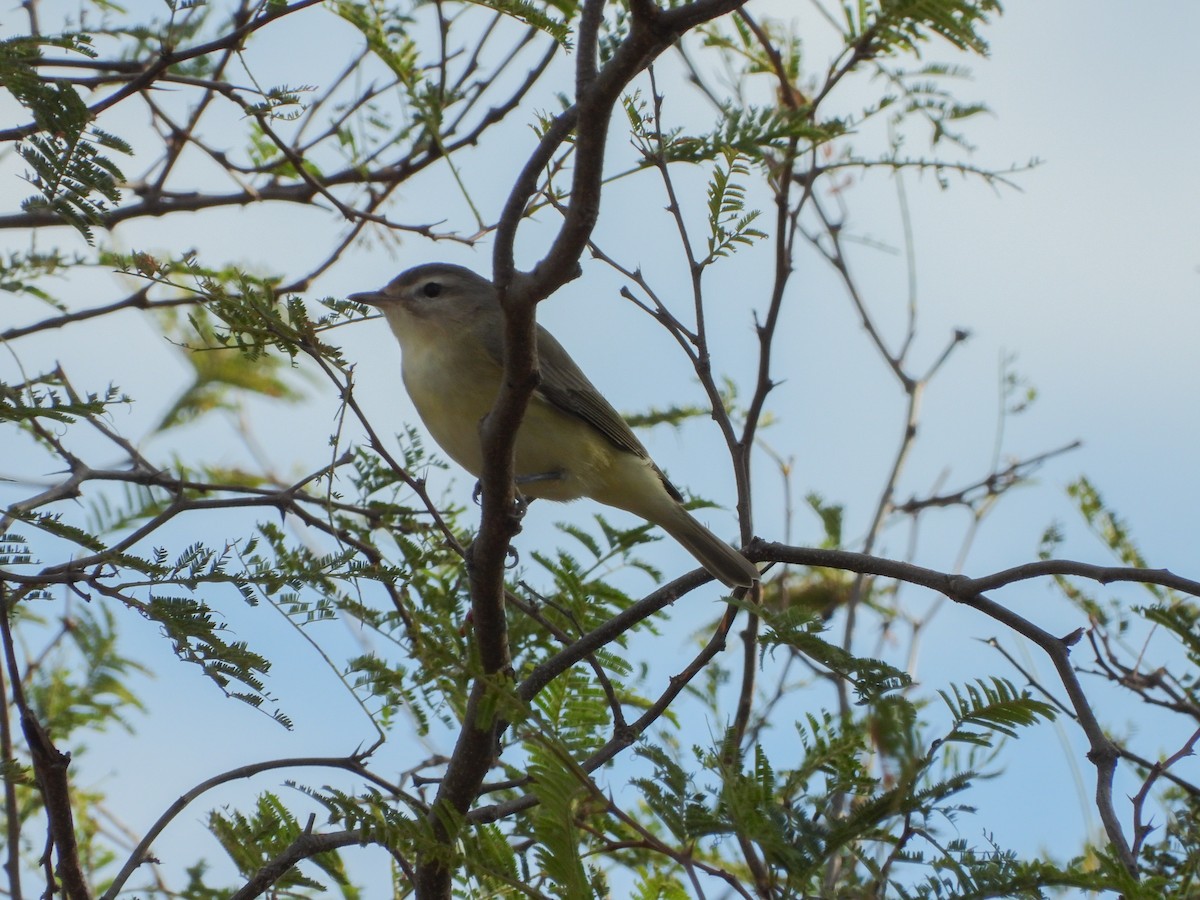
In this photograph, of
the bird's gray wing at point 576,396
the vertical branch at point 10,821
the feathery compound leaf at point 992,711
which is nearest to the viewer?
the feathery compound leaf at point 992,711

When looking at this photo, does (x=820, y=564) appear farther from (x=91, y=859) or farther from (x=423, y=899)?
(x=91, y=859)

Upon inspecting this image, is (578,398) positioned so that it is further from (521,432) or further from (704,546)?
(704,546)

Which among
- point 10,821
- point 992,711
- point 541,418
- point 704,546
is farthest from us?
point 704,546

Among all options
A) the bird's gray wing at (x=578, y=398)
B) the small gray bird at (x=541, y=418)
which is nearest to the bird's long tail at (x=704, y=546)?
the small gray bird at (x=541, y=418)

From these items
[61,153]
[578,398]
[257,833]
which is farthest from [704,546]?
[61,153]

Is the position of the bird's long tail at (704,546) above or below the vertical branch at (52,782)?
above

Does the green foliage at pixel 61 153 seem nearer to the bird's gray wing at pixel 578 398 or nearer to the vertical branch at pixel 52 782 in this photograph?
the vertical branch at pixel 52 782

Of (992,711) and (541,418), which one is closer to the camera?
(992,711)

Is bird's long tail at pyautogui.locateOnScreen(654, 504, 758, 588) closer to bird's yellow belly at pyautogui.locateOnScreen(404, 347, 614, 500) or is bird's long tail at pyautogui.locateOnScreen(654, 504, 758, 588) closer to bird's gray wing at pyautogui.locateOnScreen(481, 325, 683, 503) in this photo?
bird's gray wing at pyautogui.locateOnScreen(481, 325, 683, 503)

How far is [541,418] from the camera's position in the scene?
17.3 ft

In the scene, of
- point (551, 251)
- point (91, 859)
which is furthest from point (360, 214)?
point (91, 859)

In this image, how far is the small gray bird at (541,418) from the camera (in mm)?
5078

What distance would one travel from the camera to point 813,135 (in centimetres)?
367

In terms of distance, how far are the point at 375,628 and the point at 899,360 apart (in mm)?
3227
